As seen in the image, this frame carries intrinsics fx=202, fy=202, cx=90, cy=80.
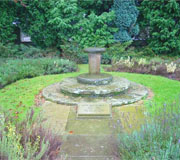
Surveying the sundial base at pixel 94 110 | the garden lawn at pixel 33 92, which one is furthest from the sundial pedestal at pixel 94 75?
the garden lawn at pixel 33 92

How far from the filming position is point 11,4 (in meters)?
13.4

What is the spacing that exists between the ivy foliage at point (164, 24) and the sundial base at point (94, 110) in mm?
9039

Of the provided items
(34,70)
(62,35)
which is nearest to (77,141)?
(34,70)

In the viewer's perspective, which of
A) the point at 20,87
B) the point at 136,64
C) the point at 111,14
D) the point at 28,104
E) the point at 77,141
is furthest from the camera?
the point at 111,14

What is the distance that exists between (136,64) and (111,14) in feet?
13.9

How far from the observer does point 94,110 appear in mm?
4805

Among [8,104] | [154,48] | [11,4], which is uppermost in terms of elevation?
[11,4]

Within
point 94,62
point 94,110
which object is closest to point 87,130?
point 94,110

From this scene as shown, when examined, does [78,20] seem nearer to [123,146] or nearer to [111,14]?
[111,14]

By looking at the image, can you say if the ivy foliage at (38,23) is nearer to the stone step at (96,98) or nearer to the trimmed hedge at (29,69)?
the trimmed hedge at (29,69)

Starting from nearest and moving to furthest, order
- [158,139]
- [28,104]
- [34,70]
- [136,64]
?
[158,139] → [28,104] → [34,70] → [136,64]

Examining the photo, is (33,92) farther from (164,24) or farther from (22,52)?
(164,24)

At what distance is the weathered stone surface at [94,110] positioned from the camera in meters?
4.62

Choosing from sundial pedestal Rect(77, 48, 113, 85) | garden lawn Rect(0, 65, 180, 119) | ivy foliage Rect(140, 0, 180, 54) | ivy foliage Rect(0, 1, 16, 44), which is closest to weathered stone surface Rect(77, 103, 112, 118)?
garden lawn Rect(0, 65, 180, 119)
